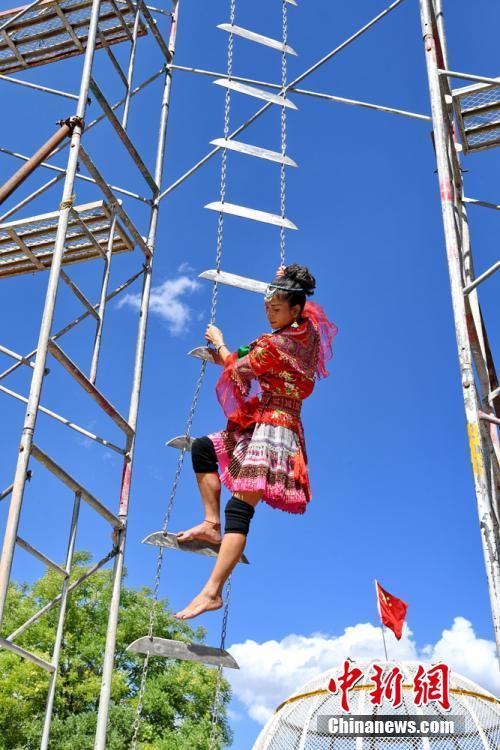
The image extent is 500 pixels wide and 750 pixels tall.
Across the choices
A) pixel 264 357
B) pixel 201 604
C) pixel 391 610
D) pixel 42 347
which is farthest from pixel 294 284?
pixel 391 610

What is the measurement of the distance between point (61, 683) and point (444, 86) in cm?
2359

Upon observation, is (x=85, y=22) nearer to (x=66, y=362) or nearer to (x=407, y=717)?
(x=66, y=362)

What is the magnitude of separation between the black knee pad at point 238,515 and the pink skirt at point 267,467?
4.1 inches

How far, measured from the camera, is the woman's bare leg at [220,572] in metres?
5.24

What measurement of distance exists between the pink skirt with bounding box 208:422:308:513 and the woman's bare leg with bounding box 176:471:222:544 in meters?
0.14

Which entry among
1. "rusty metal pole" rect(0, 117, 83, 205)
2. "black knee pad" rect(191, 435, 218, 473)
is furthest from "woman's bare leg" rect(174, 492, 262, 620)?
"rusty metal pole" rect(0, 117, 83, 205)

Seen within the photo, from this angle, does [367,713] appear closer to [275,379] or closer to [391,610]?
[391,610]

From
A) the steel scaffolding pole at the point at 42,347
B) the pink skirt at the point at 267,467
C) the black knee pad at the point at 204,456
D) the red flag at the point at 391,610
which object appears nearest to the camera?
the steel scaffolding pole at the point at 42,347

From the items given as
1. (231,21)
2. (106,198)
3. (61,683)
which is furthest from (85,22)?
(61,683)

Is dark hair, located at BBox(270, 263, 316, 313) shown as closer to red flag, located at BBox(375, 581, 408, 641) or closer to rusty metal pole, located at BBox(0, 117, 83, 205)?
rusty metal pole, located at BBox(0, 117, 83, 205)

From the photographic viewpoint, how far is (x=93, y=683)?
24.6m

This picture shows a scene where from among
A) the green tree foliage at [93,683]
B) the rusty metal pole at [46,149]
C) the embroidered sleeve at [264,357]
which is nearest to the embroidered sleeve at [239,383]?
the embroidered sleeve at [264,357]

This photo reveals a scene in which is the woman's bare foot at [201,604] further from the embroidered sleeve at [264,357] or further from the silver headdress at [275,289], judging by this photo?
the silver headdress at [275,289]

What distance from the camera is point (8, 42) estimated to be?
8656mm
